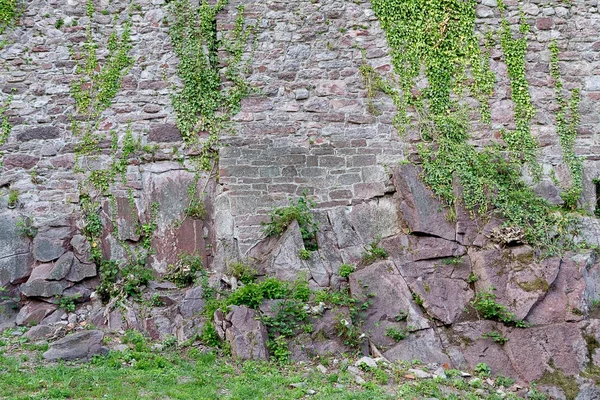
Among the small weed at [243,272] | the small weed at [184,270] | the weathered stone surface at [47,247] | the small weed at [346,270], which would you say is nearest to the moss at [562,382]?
the small weed at [346,270]

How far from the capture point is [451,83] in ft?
33.3

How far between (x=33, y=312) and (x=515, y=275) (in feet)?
20.9

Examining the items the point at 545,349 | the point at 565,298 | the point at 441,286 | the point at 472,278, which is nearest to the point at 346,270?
the point at 441,286

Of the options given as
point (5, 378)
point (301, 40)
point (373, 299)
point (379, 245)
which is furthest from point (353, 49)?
point (5, 378)

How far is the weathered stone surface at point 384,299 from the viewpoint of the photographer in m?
8.13

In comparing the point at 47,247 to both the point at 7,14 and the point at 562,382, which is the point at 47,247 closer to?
the point at 7,14

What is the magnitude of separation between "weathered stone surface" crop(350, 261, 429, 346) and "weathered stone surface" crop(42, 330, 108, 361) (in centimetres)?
317

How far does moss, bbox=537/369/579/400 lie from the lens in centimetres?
740

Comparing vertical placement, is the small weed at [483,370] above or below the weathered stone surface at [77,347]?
below

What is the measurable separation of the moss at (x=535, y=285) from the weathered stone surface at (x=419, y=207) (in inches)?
44.8

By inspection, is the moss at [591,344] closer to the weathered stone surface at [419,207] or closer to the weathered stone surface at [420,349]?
the weathered stone surface at [420,349]

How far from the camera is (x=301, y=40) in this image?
10.3 m

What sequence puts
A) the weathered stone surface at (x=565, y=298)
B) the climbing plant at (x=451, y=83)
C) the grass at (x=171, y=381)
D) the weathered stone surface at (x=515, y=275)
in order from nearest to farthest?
the grass at (x=171, y=381) < the weathered stone surface at (x=565, y=298) < the weathered stone surface at (x=515, y=275) < the climbing plant at (x=451, y=83)

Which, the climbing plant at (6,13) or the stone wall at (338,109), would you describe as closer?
the stone wall at (338,109)
